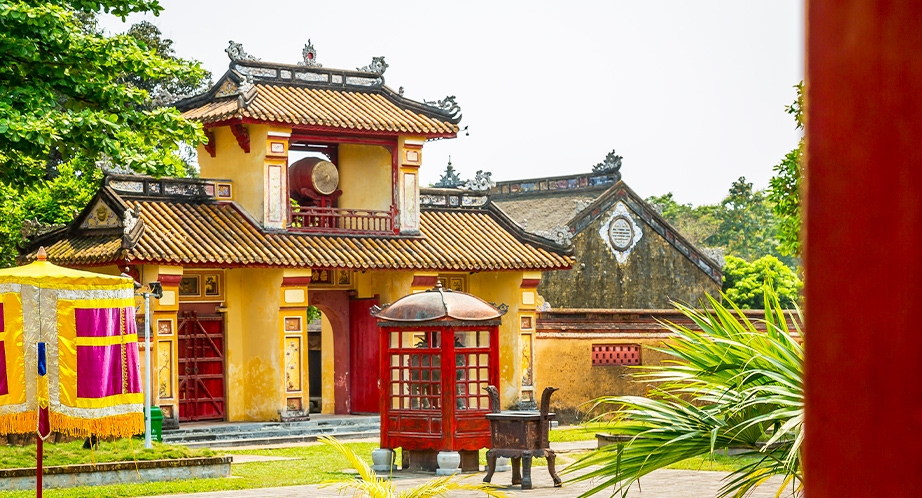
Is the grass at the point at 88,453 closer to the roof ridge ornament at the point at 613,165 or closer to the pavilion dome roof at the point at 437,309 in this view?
the pavilion dome roof at the point at 437,309

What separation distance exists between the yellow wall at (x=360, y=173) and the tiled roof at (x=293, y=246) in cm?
127

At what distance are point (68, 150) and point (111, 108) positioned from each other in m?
0.68

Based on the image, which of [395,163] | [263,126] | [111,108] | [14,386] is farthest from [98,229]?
[14,386]

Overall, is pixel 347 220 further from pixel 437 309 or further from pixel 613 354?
pixel 437 309

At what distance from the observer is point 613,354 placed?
27.7 meters

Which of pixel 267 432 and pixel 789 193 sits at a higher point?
pixel 789 193

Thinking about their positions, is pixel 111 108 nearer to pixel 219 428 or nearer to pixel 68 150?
pixel 68 150

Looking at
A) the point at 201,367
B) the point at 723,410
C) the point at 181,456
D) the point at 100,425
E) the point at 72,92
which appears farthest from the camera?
the point at 201,367

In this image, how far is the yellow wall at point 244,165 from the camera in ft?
80.5

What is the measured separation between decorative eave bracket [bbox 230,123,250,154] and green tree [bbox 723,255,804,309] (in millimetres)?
18812

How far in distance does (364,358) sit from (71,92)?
38.7ft

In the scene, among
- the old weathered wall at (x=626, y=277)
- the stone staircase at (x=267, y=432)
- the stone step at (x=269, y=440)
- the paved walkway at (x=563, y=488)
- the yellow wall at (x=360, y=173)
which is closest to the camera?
the paved walkway at (x=563, y=488)

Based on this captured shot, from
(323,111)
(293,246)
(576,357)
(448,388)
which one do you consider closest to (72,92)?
(448,388)

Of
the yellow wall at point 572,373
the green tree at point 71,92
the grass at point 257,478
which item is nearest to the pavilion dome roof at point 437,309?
the grass at point 257,478
